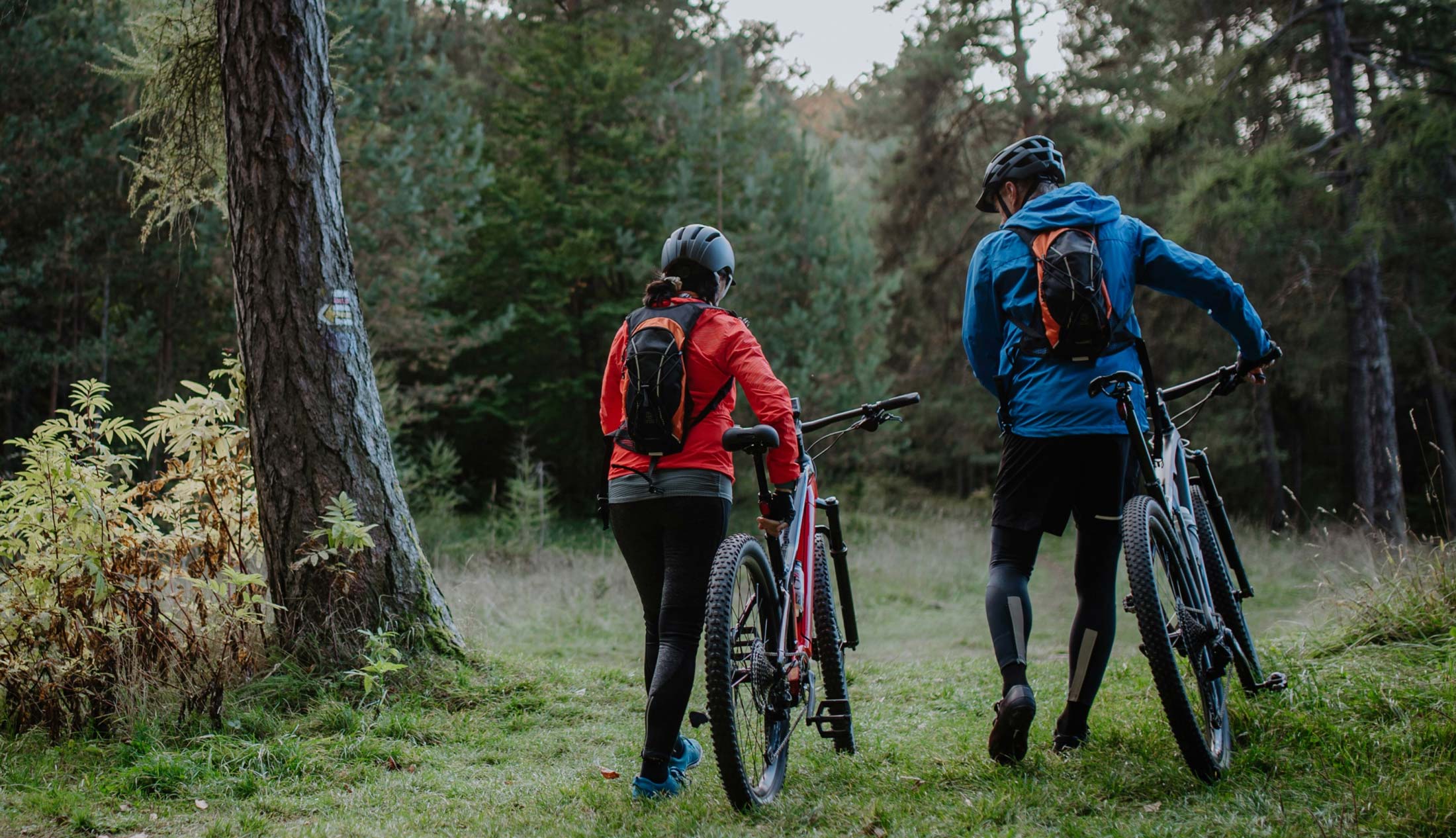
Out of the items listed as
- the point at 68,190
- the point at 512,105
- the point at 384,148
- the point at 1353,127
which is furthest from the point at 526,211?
the point at 1353,127

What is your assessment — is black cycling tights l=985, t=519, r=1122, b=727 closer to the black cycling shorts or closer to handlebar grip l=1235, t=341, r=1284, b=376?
the black cycling shorts

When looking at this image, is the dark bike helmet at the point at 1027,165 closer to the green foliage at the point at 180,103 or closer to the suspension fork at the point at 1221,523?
the suspension fork at the point at 1221,523

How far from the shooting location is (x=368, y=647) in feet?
16.1

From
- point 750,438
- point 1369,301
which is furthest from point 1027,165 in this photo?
point 1369,301

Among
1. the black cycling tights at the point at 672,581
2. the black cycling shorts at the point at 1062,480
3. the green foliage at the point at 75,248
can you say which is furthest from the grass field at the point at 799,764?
the green foliage at the point at 75,248

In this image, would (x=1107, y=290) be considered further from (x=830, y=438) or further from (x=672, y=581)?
(x=672, y=581)

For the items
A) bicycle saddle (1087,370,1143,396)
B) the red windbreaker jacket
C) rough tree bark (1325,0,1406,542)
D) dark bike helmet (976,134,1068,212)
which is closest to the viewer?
bicycle saddle (1087,370,1143,396)

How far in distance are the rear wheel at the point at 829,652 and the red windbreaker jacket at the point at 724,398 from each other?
0.56m

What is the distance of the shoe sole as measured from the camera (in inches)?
128

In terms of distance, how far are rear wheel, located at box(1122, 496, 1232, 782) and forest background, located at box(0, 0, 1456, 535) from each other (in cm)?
819

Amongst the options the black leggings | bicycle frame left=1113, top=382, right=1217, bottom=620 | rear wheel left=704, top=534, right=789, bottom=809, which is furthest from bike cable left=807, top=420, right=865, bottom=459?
bicycle frame left=1113, top=382, right=1217, bottom=620

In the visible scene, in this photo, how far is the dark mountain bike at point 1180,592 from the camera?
9.76 feet

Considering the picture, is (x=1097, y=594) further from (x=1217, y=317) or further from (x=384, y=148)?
(x=384, y=148)

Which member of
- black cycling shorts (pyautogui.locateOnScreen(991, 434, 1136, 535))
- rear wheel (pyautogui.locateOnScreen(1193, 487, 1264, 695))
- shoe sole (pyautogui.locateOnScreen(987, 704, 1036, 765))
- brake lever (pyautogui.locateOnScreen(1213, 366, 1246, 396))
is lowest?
shoe sole (pyautogui.locateOnScreen(987, 704, 1036, 765))
